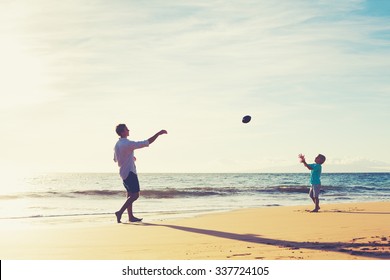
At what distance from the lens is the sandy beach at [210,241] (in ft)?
20.9

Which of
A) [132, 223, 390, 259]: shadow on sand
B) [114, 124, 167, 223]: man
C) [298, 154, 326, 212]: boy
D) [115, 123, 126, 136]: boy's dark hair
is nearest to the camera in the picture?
[132, 223, 390, 259]: shadow on sand

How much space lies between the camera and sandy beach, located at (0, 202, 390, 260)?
251 inches

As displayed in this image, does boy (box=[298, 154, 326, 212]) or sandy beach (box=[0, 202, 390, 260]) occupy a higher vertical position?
boy (box=[298, 154, 326, 212])

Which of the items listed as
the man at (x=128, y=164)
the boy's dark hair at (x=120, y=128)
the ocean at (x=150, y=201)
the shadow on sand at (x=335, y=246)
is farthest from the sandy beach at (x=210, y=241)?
the ocean at (x=150, y=201)

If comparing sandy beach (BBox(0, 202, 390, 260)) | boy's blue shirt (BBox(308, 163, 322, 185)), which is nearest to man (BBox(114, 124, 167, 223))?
sandy beach (BBox(0, 202, 390, 260))

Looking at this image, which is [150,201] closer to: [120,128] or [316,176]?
[316,176]

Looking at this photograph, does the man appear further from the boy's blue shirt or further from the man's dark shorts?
the boy's blue shirt

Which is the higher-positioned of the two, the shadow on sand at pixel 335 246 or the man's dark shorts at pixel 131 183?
the man's dark shorts at pixel 131 183

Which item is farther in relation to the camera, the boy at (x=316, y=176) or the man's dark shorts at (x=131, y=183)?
the boy at (x=316, y=176)

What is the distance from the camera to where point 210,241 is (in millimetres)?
7484

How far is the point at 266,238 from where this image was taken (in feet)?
25.2

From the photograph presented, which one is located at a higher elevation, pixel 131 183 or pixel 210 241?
pixel 131 183

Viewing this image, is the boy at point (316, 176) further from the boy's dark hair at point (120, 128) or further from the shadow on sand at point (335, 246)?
the shadow on sand at point (335, 246)

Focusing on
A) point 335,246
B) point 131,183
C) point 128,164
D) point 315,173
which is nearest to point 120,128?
point 128,164
